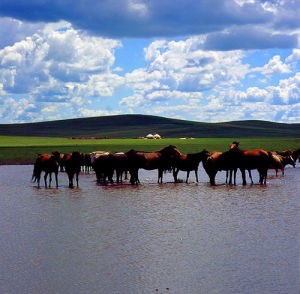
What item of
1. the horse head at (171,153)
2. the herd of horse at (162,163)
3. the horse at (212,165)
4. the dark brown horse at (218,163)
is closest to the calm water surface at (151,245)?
the herd of horse at (162,163)

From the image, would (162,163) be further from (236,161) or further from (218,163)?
(236,161)

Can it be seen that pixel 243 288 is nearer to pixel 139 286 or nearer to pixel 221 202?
pixel 139 286

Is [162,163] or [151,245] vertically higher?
[162,163]

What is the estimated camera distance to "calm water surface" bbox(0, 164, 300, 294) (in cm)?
924

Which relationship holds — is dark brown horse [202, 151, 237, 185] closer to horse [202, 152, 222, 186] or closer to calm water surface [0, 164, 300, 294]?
horse [202, 152, 222, 186]

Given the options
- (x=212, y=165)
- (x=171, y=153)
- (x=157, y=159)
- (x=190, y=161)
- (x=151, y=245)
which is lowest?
(x=151, y=245)

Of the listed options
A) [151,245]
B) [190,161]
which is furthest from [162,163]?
[151,245]

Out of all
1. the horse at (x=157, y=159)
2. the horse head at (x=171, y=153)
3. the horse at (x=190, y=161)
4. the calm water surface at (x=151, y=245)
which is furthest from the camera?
the horse head at (x=171, y=153)

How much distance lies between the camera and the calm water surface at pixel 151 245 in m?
9.24

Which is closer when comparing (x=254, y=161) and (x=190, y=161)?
(x=254, y=161)

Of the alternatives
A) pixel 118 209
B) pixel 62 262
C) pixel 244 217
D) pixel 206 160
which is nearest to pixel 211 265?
pixel 62 262

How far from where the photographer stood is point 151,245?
12102 mm

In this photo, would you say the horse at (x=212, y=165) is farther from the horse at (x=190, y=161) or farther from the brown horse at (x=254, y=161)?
the brown horse at (x=254, y=161)

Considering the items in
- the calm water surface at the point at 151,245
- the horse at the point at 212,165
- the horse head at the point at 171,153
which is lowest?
the calm water surface at the point at 151,245
